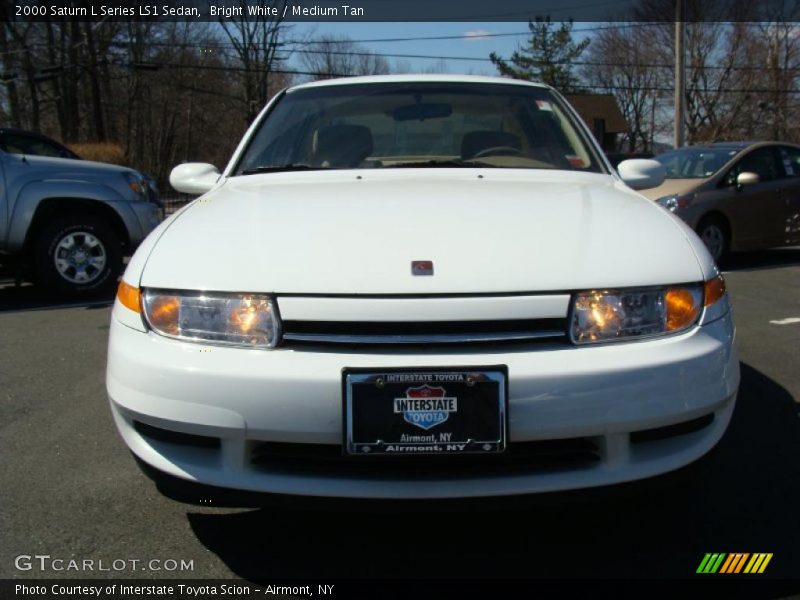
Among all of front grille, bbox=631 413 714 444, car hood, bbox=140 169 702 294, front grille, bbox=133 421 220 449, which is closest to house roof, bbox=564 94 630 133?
car hood, bbox=140 169 702 294

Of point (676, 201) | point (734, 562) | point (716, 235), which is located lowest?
point (734, 562)

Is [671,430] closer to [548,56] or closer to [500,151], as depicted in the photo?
[500,151]

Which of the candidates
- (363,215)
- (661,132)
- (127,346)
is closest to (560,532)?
(363,215)

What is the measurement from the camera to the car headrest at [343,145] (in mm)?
3123

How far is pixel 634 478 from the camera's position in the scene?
1.83 m

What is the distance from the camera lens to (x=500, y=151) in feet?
10.5

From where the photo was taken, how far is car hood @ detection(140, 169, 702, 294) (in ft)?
6.15

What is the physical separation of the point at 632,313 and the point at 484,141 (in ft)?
5.23

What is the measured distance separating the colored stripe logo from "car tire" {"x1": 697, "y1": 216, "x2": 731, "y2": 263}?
6.53 meters

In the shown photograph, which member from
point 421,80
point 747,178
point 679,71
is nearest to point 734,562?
point 421,80

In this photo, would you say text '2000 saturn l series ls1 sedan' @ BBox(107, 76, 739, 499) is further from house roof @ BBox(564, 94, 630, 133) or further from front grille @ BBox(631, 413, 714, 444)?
house roof @ BBox(564, 94, 630, 133)

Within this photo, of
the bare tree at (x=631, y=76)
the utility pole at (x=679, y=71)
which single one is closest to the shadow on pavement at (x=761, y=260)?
the utility pole at (x=679, y=71)

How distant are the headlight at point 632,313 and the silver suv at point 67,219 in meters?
5.61

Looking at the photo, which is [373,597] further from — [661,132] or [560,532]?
[661,132]
